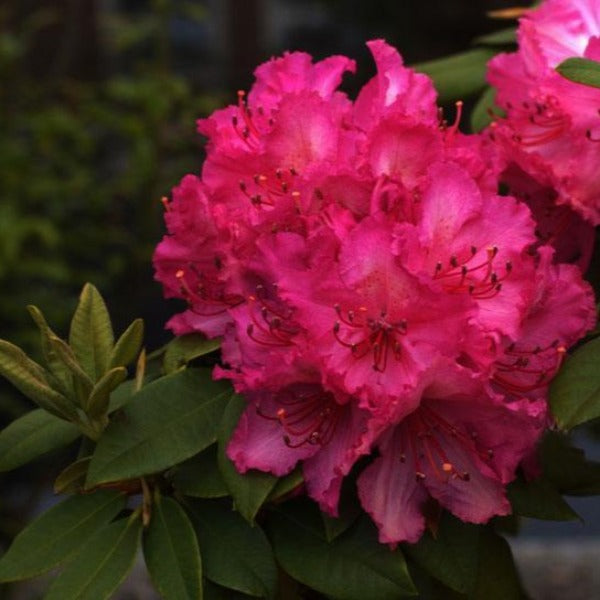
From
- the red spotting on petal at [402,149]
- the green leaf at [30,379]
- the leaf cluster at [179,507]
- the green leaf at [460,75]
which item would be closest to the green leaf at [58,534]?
the leaf cluster at [179,507]

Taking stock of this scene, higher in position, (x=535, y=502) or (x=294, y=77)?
(x=294, y=77)

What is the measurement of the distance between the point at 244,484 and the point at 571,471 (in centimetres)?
46

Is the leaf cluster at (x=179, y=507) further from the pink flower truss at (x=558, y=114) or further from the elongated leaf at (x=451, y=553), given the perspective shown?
the pink flower truss at (x=558, y=114)

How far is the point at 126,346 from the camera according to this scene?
1.07 m

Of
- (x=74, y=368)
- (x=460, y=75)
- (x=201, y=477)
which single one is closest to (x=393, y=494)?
(x=201, y=477)

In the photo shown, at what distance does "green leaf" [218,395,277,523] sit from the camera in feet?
3.26

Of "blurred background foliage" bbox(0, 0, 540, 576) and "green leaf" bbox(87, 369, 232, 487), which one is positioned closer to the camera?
"green leaf" bbox(87, 369, 232, 487)

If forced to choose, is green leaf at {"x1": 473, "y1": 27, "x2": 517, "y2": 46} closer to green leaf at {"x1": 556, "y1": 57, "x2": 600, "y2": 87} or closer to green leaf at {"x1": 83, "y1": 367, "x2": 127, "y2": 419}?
green leaf at {"x1": 556, "y1": 57, "x2": 600, "y2": 87}

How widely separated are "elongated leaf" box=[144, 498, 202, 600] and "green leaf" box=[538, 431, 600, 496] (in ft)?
1.43

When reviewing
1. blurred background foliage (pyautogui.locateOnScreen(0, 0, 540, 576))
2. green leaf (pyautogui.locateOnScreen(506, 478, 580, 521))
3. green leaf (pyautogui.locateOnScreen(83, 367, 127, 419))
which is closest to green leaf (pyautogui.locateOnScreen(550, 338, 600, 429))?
green leaf (pyautogui.locateOnScreen(506, 478, 580, 521))

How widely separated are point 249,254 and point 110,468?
197 mm

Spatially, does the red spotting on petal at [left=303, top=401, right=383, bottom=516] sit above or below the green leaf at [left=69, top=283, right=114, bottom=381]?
below

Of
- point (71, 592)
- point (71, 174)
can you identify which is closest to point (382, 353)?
point (71, 592)

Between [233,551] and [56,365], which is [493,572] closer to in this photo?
[233,551]
